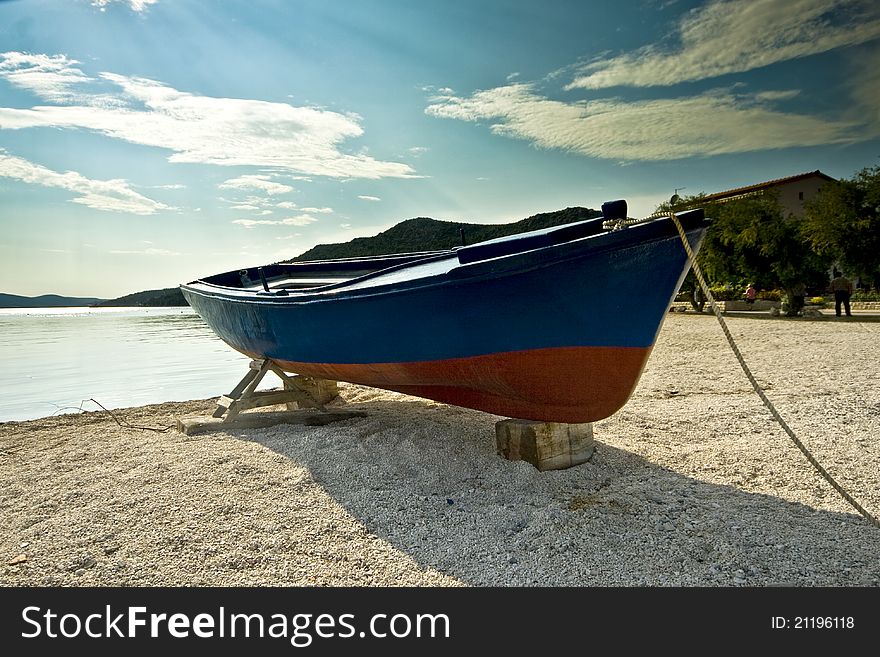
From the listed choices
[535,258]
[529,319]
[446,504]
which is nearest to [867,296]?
[529,319]

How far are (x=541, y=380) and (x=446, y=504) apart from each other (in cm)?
96

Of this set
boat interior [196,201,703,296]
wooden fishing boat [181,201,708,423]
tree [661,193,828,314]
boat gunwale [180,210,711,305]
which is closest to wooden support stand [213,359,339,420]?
boat interior [196,201,703,296]

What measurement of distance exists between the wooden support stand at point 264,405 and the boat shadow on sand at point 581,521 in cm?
94

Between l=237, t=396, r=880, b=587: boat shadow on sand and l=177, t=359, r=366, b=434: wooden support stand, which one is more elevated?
l=177, t=359, r=366, b=434: wooden support stand

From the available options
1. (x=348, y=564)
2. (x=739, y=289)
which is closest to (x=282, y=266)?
(x=348, y=564)

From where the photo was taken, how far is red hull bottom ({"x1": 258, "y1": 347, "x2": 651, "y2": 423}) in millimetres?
3330

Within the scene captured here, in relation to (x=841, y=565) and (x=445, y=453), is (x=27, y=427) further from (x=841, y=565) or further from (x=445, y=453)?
(x=841, y=565)

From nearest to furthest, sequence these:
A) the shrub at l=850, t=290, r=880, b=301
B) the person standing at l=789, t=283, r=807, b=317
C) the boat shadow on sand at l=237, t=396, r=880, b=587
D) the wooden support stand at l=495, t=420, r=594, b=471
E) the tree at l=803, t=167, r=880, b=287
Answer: the boat shadow on sand at l=237, t=396, r=880, b=587 → the wooden support stand at l=495, t=420, r=594, b=471 → the tree at l=803, t=167, r=880, b=287 → the person standing at l=789, t=283, r=807, b=317 → the shrub at l=850, t=290, r=880, b=301

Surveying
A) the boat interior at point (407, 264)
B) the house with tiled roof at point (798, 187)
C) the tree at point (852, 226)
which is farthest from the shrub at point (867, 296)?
the boat interior at point (407, 264)

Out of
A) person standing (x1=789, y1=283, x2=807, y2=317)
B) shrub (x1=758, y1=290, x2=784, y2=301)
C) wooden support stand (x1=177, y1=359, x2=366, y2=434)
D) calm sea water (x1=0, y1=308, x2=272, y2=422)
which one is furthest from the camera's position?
shrub (x1=758, y1=290, x2=784, y2=301)

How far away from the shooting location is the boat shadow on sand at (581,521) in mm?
2412

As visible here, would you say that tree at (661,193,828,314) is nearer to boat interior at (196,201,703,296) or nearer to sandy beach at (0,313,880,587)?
boat interior at (196,201,703,296)

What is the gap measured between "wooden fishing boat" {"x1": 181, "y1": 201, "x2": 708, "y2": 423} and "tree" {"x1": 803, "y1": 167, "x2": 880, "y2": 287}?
15.3 m

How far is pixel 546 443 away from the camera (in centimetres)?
365
